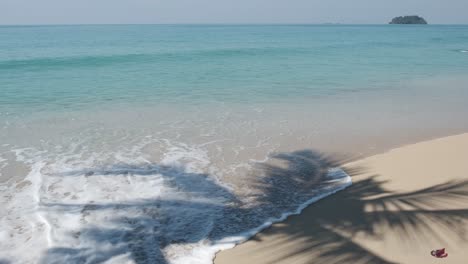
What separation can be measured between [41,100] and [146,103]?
13.8ft

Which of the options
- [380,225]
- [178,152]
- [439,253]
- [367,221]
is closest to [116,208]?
[178,152]

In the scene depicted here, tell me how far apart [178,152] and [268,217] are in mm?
3970

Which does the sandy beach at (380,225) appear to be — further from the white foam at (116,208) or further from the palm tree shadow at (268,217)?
the white foam at (116,208)

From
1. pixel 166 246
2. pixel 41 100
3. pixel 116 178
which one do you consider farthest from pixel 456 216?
pixel 41 100

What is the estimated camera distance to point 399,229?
573cm

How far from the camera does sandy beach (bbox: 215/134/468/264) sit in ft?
17.0

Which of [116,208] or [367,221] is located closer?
[367,221]

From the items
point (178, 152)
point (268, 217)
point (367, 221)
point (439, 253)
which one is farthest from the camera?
point (178, 152)

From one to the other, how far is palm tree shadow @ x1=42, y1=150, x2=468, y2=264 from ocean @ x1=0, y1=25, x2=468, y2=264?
0.03 metres

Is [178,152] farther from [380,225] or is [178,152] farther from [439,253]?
[439,253]

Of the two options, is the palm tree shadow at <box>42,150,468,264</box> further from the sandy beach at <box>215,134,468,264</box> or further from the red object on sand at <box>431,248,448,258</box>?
A: the red object on sand at <box>431,248,448,258</box>

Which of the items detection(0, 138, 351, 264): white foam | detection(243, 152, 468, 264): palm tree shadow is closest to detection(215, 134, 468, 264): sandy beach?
detection(243, 152, 468, 264): palm tree shadow

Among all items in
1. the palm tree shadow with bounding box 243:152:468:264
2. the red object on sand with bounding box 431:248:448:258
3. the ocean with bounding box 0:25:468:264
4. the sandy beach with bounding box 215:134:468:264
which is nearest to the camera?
the red object on sand with bounding box 431:248:448:258

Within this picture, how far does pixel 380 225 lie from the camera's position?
19.3ft
